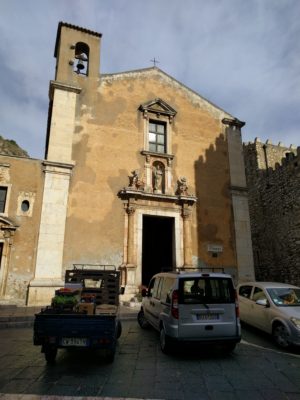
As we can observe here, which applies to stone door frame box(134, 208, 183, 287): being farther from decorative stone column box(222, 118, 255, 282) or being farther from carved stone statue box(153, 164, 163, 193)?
decorative stone column box(222, 118, 255, 282)

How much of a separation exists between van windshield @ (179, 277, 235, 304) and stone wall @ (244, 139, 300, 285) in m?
16.4

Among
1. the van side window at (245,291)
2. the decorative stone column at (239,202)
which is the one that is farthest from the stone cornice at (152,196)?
the van side window at (245,291)

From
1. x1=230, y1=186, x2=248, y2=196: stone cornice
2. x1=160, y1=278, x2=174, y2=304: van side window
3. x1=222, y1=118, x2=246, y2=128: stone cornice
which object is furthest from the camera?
x1=222, y1=118, x2=246, y2=128: stone cornice

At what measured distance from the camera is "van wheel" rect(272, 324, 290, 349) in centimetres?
637

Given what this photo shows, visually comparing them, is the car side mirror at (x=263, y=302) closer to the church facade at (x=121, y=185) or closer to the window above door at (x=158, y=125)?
the church facade at (x=121, y=185)

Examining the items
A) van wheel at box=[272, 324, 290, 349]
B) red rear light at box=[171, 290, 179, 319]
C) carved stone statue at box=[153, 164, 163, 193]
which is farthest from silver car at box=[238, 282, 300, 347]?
carved stone statue at box=[153, 164, 163, 193]

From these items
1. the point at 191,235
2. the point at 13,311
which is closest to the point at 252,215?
the point at 191,235

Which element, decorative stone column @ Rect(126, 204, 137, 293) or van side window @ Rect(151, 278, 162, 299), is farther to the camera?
decorative stone column @ Rect(126, 204, 137, 293)

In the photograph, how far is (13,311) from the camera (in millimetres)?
9438

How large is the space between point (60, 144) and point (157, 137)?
4.72 m

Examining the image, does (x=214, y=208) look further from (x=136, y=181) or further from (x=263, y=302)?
(x=263, y=302)

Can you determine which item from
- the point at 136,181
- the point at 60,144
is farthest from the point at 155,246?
the point at 60,144

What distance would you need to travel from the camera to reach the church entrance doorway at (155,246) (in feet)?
51.4

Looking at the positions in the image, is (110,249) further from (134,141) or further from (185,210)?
(134,141)
